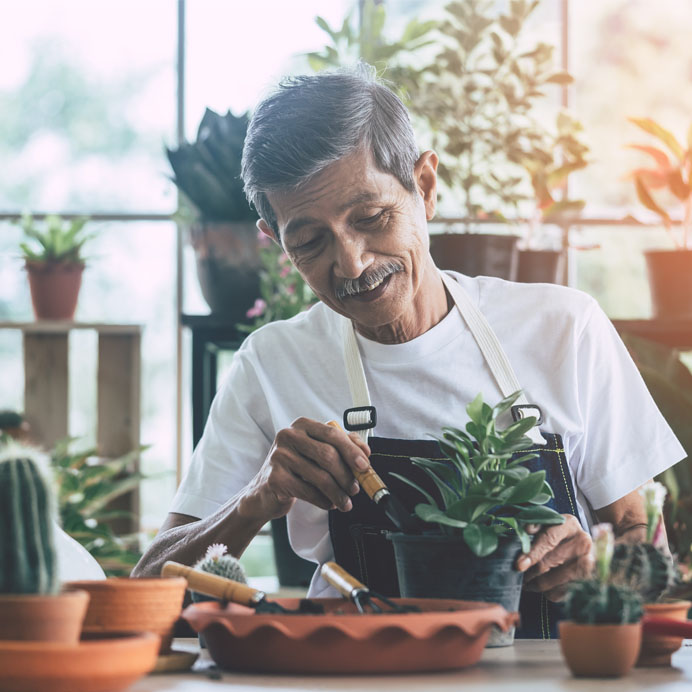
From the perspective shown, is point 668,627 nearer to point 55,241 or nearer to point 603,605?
point 603,605

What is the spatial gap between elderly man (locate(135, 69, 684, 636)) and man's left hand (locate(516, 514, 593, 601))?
0.68 feet

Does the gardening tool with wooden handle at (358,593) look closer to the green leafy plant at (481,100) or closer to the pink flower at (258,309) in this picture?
the pink flower at (258,309)

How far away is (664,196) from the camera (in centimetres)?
409

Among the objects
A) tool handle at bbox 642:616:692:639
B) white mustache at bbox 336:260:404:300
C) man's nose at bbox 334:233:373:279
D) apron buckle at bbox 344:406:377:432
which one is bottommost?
tool handle at bbox 642:616:692:639

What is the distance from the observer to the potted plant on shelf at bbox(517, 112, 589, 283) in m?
3.19

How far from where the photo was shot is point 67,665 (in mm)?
871

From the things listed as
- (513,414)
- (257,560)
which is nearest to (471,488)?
(513,414)

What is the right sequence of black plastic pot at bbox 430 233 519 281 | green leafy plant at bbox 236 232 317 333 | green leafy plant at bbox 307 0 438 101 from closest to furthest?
black plastic pot at bbox 430 233 519 281 < green leafy plant at bbox 236 232 317 333 < green leafy plant at bbox 307 0 438 101

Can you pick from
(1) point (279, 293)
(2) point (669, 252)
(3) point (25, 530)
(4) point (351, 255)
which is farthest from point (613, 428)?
(2) point (669, 252)

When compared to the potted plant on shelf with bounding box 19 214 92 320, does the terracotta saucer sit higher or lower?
lower

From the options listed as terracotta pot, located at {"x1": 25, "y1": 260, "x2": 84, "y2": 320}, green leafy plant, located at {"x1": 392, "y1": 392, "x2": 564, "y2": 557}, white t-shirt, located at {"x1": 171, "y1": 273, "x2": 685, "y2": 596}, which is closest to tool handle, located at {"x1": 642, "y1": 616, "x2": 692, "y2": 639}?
green leafy plant, located at {"x1": 392, "y1": 392, "x2": 564, "y2": 557}

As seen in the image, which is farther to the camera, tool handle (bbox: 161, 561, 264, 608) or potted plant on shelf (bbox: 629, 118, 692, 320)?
potted plant on shelf (bbox: 629, 118, 692, 320)

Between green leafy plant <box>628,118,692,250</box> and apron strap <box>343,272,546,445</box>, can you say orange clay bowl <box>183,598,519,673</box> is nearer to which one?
apron strap <box>343,272,546,445</box>

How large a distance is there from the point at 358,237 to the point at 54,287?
7.82 feet
